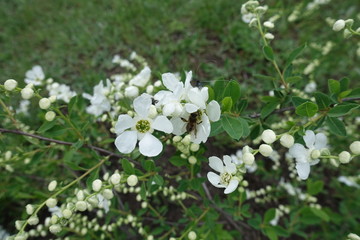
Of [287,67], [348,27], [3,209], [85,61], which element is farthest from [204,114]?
[85,61]

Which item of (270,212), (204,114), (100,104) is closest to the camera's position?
(204,114)

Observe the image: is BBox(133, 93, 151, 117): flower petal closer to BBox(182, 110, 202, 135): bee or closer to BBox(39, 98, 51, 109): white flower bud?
BBox(182, 110, 202, 135): bee

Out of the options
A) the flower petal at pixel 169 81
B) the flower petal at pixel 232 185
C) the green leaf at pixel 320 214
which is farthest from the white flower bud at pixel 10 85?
the green leaf at pixel 320 214

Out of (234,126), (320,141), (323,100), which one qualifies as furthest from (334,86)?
(234,126)

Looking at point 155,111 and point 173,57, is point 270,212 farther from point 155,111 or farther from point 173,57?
point 173,57

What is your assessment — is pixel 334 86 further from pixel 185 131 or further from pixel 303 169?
pixel 185 131

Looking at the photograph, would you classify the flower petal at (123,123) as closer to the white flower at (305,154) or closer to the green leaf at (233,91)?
the green leaf at (233,91)
